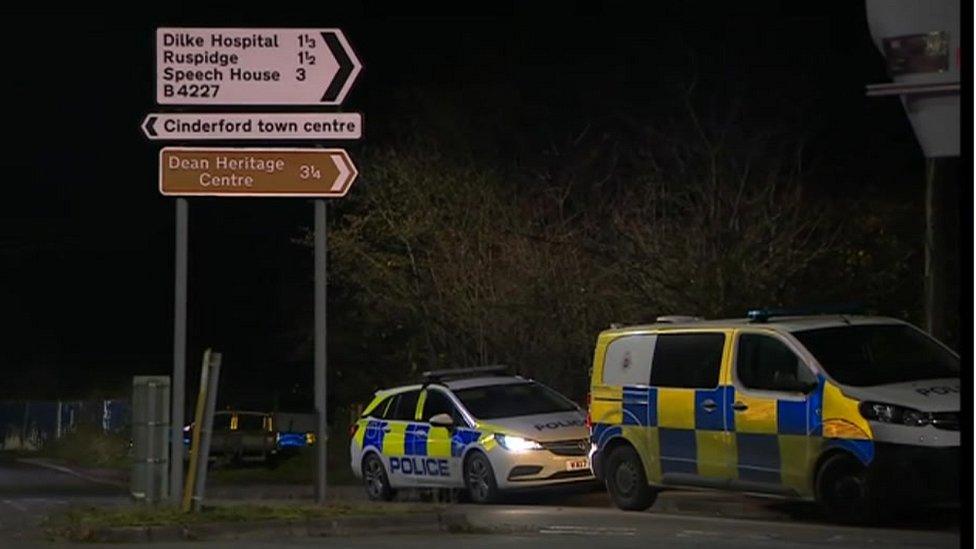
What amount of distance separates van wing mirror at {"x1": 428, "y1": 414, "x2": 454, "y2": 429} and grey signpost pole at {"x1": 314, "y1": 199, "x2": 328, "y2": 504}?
4.21 m

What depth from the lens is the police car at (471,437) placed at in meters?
18.7

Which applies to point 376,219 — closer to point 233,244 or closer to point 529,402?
point 529,402

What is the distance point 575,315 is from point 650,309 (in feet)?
10.3

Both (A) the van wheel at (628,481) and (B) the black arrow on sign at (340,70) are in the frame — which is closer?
(B) the black arrow on sign at (340,70)

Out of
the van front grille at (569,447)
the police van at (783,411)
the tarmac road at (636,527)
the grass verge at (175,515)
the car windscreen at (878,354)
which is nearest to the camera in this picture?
the tarmac road at (636,527)

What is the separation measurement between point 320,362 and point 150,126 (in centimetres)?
247

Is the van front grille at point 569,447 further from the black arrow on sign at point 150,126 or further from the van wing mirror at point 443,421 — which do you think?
the black arrow on sign at point 150,126

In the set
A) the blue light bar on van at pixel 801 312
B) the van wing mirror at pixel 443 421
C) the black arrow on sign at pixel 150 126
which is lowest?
the van wing mirror at pixel 443 421

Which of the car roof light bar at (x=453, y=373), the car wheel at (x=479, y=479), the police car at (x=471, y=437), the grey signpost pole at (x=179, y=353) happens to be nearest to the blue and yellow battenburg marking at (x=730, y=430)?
the police car at (x=471, y=437)

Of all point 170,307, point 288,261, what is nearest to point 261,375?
point 170,307

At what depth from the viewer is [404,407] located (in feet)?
67.7

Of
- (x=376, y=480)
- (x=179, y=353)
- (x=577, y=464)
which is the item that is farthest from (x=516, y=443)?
(x=179, y=353)

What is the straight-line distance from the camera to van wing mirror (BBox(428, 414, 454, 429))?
19.5 m

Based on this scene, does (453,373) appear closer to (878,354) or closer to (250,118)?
(250,118)
